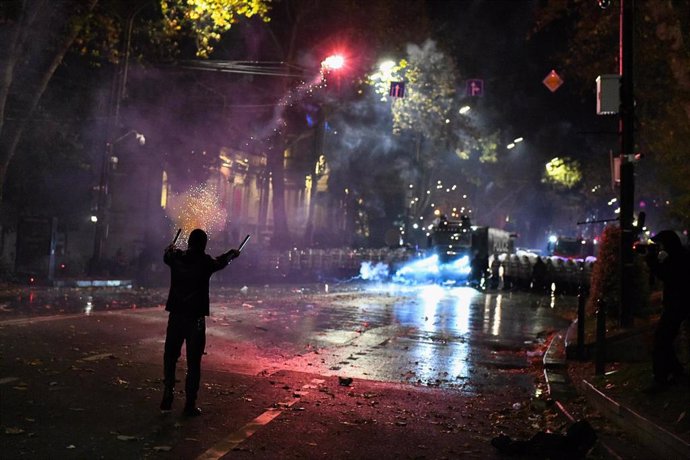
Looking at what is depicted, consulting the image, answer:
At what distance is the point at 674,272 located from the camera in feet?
24.0

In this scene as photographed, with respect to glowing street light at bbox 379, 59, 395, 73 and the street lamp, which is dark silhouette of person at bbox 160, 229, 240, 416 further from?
glowing street light at bbox 379, 59, 395, 73

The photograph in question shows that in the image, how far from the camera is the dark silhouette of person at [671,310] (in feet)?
23.8

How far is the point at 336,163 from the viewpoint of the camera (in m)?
50.3

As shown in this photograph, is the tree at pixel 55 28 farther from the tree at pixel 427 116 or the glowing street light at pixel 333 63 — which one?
the tree at pixel 427 116

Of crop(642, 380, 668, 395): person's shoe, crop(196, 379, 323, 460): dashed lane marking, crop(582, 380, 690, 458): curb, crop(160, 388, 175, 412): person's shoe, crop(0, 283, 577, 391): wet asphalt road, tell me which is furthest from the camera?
crop(0, 283, 577, 391): wet asphalt road

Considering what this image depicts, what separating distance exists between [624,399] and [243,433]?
4.20 m

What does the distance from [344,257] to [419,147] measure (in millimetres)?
14126

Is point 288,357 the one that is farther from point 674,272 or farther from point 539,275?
point 539,275

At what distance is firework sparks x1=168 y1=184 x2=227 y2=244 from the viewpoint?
29.5 meters

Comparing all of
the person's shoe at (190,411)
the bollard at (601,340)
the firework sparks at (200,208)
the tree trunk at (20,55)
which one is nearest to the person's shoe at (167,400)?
the person's shoe at (190,411)

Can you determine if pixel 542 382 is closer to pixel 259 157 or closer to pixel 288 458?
pixel 288 458

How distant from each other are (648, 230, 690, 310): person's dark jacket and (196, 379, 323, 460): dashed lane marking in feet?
14.2

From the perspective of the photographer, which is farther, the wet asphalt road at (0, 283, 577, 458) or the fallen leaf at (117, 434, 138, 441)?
the wet asphalt road at (0, 283, 577, 458)

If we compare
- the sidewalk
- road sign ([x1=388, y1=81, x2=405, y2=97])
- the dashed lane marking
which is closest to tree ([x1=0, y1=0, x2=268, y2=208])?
road sign ([x1=388, y1=81, x2=405, y2=97])
